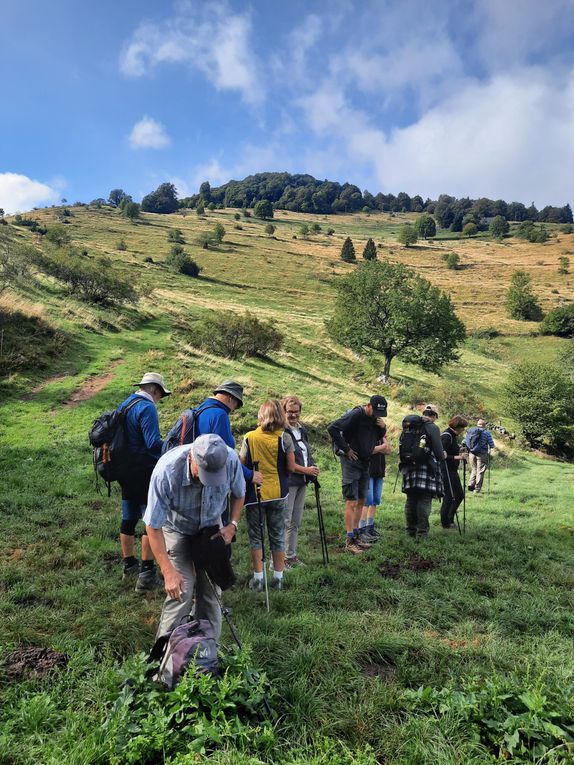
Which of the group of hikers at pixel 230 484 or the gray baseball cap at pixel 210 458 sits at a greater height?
the gray baseball cap at pixel 210 458

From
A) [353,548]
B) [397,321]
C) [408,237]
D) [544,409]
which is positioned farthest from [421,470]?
[408,237]

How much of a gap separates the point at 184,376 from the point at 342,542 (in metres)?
10.8

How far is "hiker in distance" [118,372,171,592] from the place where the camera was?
507 centimetres

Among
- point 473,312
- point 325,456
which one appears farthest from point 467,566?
point 473,312

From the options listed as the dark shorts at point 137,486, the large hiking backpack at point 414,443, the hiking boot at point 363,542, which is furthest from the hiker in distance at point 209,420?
the large hiking backpack at point 414,443

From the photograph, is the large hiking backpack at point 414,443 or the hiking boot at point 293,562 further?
the large hiking backpack at point 414,443

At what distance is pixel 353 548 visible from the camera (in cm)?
655

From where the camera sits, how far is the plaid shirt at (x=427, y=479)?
7.04 meters

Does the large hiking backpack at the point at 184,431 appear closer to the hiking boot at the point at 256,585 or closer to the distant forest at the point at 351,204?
the hiking boot at the point at 256,585

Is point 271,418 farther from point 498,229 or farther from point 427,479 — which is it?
point 498,229

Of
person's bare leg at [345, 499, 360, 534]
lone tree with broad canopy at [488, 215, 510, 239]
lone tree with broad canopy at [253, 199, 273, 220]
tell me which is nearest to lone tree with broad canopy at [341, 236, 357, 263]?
lone tree with broad canopy at [253, 199, 273, 220]

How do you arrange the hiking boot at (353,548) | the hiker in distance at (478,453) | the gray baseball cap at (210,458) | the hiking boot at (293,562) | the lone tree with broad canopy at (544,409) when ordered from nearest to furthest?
the gray baseball cap at (210,458) → the hiking boot at (293,562) → the hiking boot at (353,548) → the hiker in distance at (478,453) → the lone tree with broad canopy at (544,409)

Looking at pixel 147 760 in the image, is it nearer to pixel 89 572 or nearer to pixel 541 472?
pixel 89 572

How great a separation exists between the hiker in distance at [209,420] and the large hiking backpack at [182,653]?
1.76m
